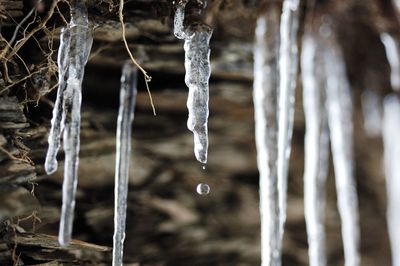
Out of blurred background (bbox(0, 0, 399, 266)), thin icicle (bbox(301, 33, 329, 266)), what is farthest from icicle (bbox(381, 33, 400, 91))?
thin icicle (bbox(301, 33, 329, 266))

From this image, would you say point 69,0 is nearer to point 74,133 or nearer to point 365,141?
point 74,133

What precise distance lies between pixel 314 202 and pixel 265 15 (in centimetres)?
81

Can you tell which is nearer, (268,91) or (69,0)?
(69,0)

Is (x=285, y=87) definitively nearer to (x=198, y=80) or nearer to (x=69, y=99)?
(x=198, y=80)

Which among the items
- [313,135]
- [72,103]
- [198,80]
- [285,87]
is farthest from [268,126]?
[72,103]

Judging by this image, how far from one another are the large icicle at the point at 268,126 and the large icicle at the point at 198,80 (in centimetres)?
47

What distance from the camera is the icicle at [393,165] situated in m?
3.15

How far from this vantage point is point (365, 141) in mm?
3426

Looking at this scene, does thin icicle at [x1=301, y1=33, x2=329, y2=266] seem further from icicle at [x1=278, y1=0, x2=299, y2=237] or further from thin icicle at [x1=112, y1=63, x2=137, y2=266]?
thin icicle at [x1=112, y1=63, x2=137, y2=266]

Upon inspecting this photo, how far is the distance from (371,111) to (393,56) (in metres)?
0.48

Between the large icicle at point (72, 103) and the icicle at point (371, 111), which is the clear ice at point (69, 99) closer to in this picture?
the large icicle at point (72, 103)

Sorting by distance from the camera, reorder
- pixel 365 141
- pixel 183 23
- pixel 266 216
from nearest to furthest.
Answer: pixel 183 23 → pixel 266 216 → pixel 365 141

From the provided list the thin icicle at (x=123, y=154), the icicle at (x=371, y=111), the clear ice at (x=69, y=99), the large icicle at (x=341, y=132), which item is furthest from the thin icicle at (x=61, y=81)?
the icicle at (x=371, y=111)

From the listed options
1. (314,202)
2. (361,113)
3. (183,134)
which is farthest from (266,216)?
(361,113)
